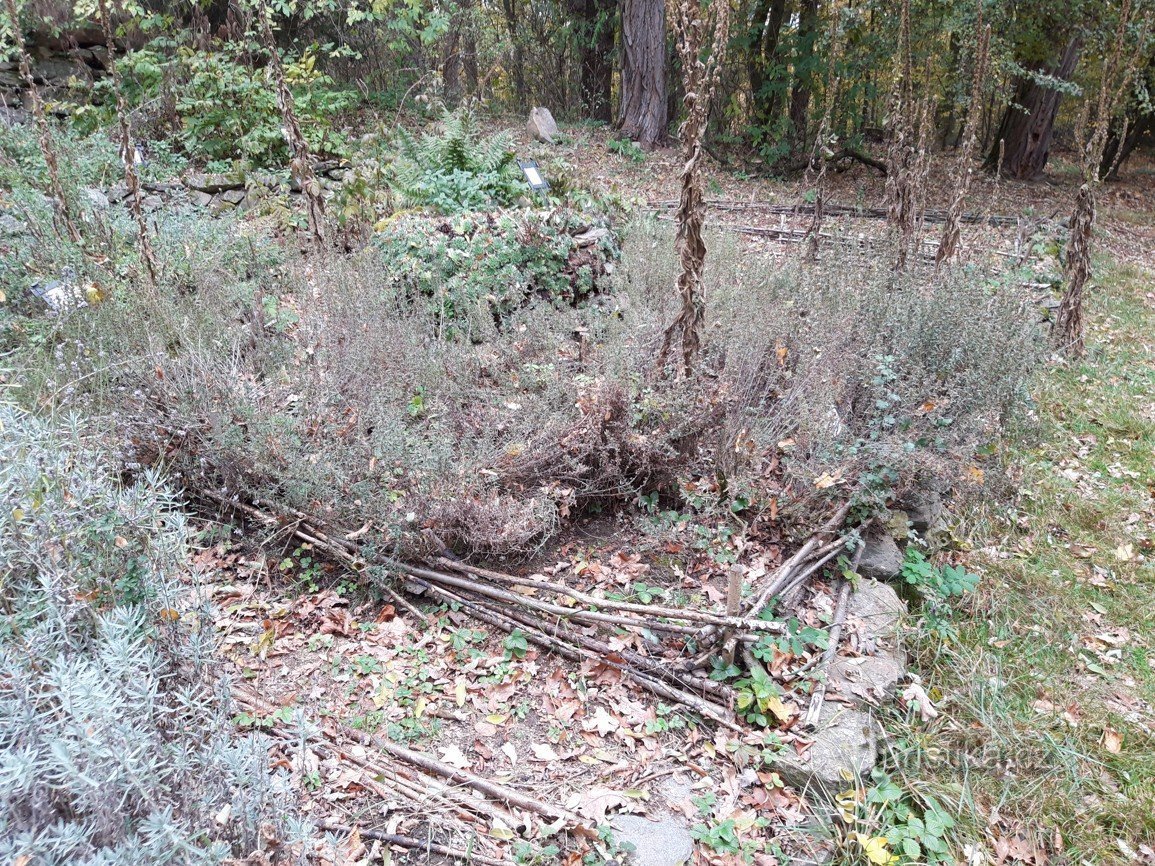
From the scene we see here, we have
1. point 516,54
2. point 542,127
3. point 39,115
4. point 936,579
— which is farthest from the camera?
point 516,54

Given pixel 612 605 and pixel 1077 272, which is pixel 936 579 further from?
pixel 1077 272

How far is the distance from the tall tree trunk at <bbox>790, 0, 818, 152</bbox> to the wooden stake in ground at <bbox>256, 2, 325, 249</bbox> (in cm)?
932

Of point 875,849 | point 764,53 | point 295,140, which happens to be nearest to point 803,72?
point 764,53

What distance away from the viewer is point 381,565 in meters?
3.13

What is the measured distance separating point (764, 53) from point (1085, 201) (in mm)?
8733

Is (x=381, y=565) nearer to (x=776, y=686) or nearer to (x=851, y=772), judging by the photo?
(x=776, y=686)

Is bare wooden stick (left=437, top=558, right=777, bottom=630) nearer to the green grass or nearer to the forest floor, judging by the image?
the forest floor

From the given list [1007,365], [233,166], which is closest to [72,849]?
[1007,365]

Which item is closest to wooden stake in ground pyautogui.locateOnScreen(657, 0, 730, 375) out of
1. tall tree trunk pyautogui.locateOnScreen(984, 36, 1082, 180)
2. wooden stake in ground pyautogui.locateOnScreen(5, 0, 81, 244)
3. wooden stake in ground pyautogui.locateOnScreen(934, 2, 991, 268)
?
wooden stake in ground pyautogui.locateOnScreen(934, 2, 991, 268)

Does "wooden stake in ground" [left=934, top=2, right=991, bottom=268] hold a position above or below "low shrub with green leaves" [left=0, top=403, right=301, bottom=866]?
above

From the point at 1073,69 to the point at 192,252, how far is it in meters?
11.9

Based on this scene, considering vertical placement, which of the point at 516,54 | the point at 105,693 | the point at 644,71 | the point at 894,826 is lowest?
the point at 894,826

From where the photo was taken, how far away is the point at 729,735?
2635 millimetres

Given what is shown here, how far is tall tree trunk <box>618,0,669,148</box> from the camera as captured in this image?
1191 cm
